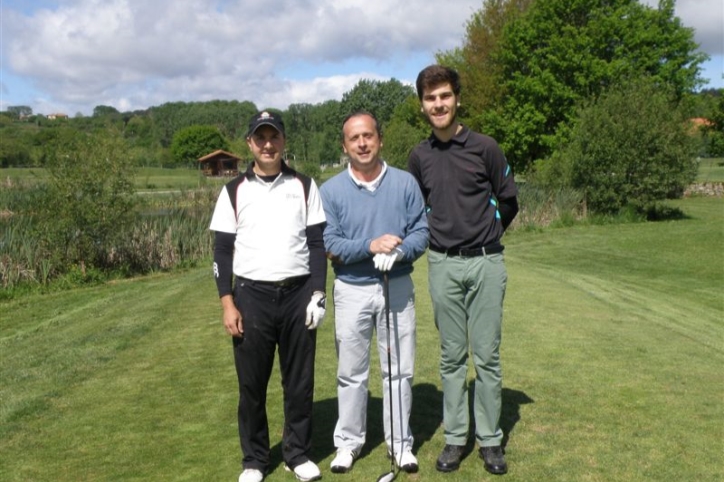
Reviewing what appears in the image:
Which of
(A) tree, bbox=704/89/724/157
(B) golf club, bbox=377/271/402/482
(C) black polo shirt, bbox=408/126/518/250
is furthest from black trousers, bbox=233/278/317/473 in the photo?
(A) tree, bbox=704/89/724/157

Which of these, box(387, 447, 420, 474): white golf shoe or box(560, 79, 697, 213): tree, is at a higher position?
box(560, 79, 697, 213): tree

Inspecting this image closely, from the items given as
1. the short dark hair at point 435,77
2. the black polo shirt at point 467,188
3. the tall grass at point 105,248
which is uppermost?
the short dark hair at point 435,77

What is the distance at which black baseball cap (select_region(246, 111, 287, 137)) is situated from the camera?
399cm

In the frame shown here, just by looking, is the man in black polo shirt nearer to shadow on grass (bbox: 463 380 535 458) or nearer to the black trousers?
shadow on grass (bbox: 463 380 535 458)

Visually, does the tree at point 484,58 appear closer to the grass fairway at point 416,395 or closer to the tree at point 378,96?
the grass fairway at point 416,395

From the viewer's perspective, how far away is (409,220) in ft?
13.6

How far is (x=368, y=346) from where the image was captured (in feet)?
13.9

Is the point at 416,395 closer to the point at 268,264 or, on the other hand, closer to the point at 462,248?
the point at 462,248

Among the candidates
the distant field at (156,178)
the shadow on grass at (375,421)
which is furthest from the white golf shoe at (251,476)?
the distant field at (156,178)

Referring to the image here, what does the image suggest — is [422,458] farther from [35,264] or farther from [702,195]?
[702,195]

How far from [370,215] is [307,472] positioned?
1.51m

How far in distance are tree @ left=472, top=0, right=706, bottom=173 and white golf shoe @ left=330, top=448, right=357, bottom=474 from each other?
110 feet

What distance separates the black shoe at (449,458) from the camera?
13.8 ft

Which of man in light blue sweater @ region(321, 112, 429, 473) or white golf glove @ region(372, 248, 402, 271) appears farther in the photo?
man in light blue sweater @ region(321, 112, 429, 473)
